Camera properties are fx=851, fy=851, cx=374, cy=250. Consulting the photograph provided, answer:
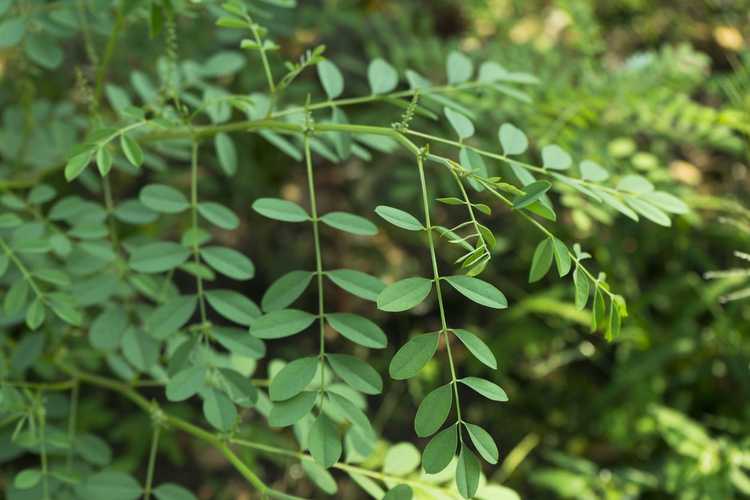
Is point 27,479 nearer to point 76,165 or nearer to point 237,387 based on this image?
point 237,387

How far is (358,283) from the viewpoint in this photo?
3.88 ft

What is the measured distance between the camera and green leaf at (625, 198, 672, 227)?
1.19m

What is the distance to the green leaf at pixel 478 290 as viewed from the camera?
1016 mm

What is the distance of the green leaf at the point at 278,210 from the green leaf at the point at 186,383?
259 mm

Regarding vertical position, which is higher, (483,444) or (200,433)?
(483,444)

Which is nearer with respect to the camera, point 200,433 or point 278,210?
point 278,210

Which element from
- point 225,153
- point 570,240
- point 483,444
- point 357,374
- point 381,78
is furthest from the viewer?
point 570,240

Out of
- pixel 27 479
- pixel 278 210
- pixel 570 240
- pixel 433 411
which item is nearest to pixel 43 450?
pixel 27 479

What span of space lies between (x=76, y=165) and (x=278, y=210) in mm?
270

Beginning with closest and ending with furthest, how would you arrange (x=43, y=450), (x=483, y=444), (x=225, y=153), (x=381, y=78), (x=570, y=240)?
(x=483, y=444) → (x=43, y=450) → (x=381, y=78) → (x=225, y=153) → (x=570, y=240)

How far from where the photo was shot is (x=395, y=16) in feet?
8.20

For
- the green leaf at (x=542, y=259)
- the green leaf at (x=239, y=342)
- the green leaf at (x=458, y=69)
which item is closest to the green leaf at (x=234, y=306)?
the green leaf at (x=239, y=342)

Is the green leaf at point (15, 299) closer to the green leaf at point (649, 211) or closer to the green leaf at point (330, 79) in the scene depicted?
the green leaf at point (330, 79)

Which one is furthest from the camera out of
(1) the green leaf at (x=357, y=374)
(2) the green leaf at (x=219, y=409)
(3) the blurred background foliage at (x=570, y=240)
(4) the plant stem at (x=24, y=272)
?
(3) the blurred background foliage at (x=570, y=240)
